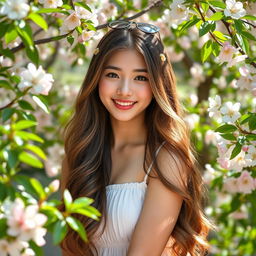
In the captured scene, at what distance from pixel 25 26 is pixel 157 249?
1.10 m

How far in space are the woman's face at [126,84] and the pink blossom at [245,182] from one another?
29.7 inches

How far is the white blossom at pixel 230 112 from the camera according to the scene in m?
2.41

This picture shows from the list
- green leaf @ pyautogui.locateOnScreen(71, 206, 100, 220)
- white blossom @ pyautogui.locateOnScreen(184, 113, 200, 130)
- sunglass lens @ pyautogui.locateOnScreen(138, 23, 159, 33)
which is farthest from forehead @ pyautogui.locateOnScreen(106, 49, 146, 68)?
white blossom @ pyautogui.locateOnScreen(184, 113, 200, 130)

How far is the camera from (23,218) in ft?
4.88

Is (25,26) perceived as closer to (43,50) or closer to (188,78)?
(43,50)

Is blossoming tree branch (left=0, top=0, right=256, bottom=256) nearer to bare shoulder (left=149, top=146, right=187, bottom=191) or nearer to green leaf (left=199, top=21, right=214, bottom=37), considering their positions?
green leaf (left=199, top=21, right=214, bottom=37)

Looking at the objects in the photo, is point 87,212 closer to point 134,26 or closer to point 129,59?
point 129,59

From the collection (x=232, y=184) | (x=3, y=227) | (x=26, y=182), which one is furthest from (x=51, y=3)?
(x=232, y=184)

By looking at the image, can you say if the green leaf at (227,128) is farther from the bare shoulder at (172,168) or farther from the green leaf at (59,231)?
the green leaf at (59,231)

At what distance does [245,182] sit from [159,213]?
0.70m

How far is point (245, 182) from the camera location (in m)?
2.99

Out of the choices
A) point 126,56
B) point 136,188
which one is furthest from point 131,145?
point 126,56

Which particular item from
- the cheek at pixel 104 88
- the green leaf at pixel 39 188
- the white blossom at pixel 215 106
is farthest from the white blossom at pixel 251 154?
the green leaf at pixel 39 188

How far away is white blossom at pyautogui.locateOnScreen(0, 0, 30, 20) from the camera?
1667mm
